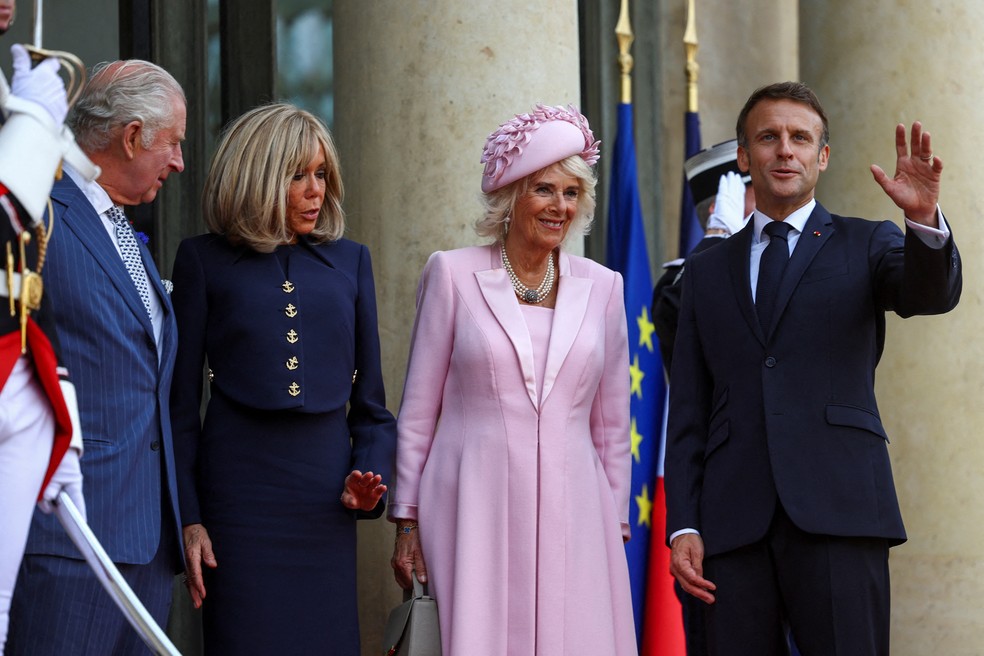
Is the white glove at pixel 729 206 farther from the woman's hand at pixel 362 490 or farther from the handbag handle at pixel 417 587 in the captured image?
the woman's hand at pixel 362 490

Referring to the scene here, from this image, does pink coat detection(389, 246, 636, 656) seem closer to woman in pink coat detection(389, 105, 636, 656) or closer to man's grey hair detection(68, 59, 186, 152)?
woman in pink coat detection(389, 105, 636, 656)

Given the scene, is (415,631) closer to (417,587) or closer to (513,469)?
(417,587)

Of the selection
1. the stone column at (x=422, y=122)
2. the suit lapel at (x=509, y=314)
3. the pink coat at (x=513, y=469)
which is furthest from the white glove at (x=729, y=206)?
the suit lapel at (x=509, y=314)

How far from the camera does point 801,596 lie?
12.3ft

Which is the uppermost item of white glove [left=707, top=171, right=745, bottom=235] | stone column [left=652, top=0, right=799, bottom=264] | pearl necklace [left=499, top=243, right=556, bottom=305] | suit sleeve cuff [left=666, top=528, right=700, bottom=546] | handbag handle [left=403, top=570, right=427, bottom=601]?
stone column [left=652, top=0, right=799, bottom=264]

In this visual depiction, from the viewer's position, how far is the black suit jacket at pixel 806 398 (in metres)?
3.79

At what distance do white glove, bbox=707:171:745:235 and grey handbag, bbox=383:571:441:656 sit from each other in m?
2.25

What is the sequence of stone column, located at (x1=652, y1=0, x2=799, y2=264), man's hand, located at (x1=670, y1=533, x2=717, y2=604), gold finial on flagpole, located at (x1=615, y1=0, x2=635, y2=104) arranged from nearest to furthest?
man's hand, located at (x1=670, y1=533, x2=717, y2=604)
gold finial on flagpole, located at (x1=615, y1=0, x2=635, y2=104)
stone column, located at (x1=652, y1=0, x2=799, y2=264)

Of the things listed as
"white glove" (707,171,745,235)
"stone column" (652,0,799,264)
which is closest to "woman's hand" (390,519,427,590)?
"white glove" (707,171,745,235)

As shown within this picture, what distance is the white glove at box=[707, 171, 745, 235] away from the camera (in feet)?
19.3

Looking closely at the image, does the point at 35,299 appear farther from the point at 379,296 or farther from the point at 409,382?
the point at 379,296

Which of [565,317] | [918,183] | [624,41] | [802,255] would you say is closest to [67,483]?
[565,317]

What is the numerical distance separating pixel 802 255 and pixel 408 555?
A: 1.33m

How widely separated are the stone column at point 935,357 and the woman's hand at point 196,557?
9.77ft
